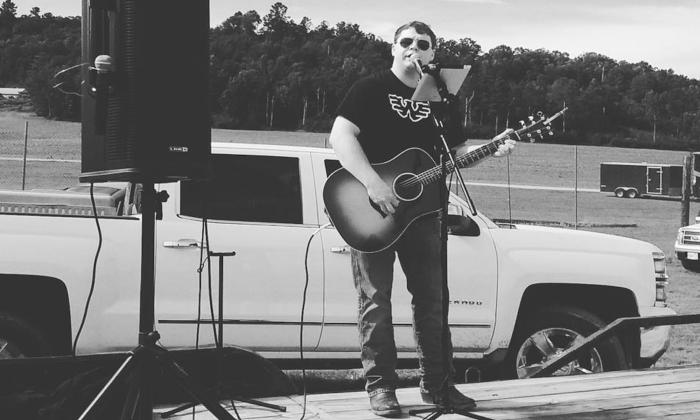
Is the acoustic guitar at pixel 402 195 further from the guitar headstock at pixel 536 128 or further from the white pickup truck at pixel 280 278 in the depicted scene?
the white pickup truck at pixel 280 278

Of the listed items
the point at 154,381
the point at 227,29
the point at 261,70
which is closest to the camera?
the point at 154,381

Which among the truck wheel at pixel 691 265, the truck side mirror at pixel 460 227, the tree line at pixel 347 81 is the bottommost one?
Answer: the truck wheel at pixel 691 265

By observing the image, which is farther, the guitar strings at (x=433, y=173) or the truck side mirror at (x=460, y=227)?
the truck side mirror at (x=460, y=227)

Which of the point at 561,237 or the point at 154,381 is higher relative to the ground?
the point at 561,237

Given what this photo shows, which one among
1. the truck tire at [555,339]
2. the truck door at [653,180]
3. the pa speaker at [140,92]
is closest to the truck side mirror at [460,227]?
the truck tire at [555,339]

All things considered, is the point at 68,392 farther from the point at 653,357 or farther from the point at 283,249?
the point at 653,357

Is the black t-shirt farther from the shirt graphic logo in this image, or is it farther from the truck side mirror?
the truck side mirror

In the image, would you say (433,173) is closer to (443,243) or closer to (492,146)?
(492,146)

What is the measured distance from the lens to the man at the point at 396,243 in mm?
4227

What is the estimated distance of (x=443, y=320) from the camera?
4145 millimetres

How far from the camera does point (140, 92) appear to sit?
339 cm

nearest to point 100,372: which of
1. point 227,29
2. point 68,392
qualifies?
point 68,392

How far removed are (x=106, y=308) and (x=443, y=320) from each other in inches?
85.3

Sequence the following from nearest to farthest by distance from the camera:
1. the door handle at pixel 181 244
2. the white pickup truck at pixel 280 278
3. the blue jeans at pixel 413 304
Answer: the blue jeans at pixel 413 304, the white pickup truck at pixel 280 278, the door handle at pixel 181 244
